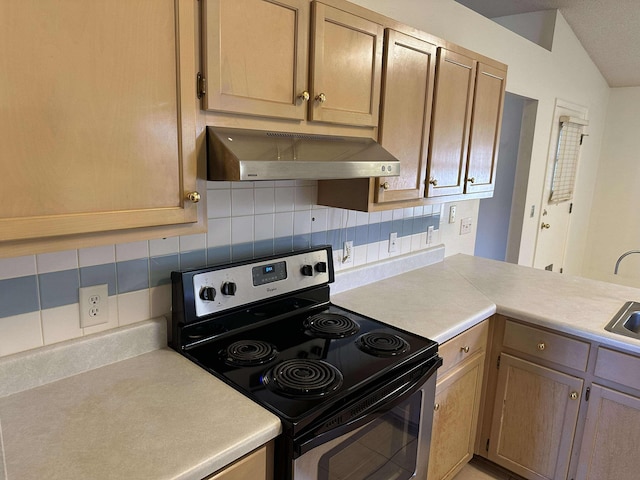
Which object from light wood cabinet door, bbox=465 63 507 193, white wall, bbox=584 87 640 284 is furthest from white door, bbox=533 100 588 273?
light wood cabinet door, bbox=465 63 507 193

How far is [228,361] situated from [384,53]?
1210mm

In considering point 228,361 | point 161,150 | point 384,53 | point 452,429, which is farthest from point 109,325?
point 452,429

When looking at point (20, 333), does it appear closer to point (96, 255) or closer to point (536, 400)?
point (96, 255)

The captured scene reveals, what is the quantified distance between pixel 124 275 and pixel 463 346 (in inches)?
54.0

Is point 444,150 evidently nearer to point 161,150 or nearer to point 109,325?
point 161,150

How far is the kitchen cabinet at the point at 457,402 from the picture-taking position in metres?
1.80

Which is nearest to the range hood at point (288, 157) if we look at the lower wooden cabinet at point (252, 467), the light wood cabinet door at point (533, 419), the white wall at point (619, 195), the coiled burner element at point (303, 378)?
the coiled burner element at point (303, 378)

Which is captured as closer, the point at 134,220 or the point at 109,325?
the point at 134,220

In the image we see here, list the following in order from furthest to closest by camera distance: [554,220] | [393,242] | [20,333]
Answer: [554,220] < [393,242] < [20,333]

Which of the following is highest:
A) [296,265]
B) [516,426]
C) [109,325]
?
[296,265]

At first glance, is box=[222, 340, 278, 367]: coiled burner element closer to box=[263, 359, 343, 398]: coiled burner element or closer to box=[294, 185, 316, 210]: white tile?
box=[263, 359, 343, 398]: coiled burner element

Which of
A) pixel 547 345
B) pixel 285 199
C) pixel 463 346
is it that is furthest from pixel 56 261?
pixel 547 345

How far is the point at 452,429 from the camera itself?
1.94m

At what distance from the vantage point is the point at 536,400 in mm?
1977
